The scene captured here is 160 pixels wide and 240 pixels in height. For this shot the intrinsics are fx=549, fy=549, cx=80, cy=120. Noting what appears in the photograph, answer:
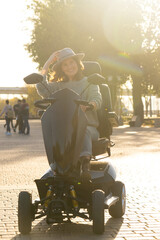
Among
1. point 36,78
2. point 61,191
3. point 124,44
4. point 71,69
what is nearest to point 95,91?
point 71,69

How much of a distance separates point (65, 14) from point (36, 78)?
115ft

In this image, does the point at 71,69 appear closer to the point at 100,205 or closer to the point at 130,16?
the point at 100,205

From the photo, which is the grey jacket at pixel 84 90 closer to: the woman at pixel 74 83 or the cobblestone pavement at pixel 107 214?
the woman at pixel 74 83

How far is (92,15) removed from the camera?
38750 millimetres

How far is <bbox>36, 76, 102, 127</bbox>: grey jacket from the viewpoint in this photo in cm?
523

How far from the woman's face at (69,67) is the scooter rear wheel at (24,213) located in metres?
1.37

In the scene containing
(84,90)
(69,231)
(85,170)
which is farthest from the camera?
(84,90)

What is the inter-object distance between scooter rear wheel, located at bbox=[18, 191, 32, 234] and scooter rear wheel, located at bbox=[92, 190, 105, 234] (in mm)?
556

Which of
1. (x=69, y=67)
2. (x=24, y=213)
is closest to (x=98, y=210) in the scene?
(x=24, y=213)

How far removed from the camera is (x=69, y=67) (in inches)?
214

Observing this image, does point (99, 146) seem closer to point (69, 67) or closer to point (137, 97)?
point (69, 67)

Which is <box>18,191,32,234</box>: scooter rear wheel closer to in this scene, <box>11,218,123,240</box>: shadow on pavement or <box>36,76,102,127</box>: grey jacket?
<box>11,218,123,240</box>: shadow on pavement

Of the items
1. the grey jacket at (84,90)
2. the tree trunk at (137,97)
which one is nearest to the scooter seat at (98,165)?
the grey jacket at (84,90)

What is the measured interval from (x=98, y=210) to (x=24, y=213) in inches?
24.8
